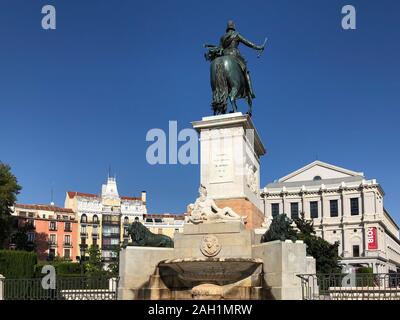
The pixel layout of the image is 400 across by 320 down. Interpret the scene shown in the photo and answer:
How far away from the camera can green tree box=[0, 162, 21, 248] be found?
50094mm

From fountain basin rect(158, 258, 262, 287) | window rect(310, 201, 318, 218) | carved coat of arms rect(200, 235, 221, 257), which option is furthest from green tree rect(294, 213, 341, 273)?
window rect(310, 201, 318, 218)

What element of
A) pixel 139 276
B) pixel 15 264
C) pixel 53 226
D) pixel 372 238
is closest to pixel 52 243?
pixel 53 226

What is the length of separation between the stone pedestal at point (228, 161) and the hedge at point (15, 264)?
25385 mm

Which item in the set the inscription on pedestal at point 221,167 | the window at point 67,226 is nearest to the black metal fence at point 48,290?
the inscription on pedestal at point 221,167

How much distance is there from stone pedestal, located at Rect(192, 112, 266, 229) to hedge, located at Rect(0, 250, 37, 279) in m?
25.4

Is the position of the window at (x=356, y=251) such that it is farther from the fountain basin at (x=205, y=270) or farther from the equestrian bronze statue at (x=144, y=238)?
Result: the fountain basin at (x=205, y=270)

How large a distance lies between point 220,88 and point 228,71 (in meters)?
0.64

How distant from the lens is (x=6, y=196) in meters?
50.9

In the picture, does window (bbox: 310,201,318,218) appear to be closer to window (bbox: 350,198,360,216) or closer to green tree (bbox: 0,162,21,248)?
window (bbox: 350,198,360,216)

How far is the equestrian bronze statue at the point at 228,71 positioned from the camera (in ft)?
57.9

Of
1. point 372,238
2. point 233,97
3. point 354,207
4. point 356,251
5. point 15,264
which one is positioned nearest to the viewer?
point 233,97

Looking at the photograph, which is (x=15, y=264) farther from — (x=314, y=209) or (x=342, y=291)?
(x=314, y=209)
